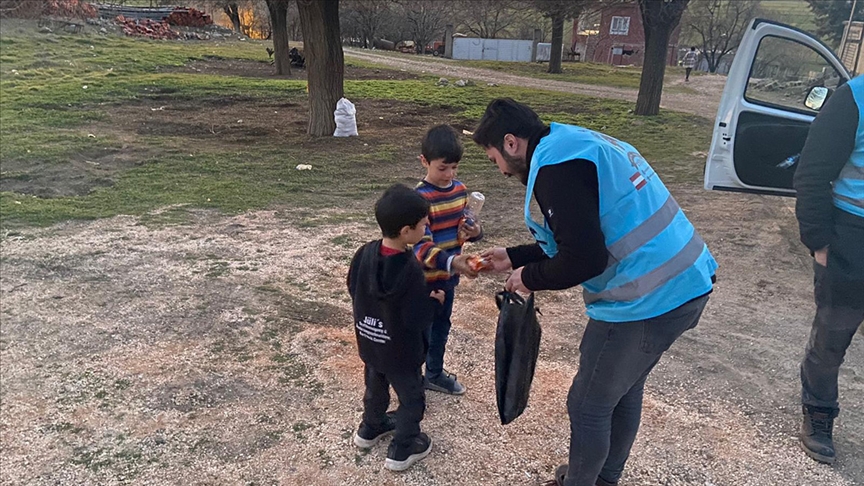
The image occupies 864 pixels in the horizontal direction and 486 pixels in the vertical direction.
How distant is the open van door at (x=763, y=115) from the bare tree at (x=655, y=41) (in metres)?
8.63

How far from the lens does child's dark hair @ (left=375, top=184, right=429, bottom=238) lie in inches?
99.4

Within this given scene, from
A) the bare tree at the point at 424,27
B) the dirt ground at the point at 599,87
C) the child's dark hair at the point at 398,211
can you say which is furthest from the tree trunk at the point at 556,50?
the child's dark hair at the point at 398,211

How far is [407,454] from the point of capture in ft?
9.62

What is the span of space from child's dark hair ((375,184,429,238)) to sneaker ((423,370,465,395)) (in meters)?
1.26

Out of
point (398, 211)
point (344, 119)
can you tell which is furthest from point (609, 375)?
point (344, 119)

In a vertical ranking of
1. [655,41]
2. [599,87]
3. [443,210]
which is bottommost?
[599,87]

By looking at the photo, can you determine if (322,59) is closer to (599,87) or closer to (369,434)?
(369,434)

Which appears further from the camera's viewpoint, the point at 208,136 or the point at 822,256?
the point at 208,136

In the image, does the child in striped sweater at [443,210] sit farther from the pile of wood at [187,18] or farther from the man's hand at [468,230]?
the pile of wood at [187,18]

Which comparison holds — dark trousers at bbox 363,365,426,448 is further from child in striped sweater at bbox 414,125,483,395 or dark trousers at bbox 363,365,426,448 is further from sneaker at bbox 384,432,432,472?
child in striped sweater at bbox 414,125,483,395

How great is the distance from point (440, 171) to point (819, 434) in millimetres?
2242

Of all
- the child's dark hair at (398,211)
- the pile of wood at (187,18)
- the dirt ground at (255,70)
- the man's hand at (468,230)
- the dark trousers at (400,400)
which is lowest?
the dark trousers at (400,400)

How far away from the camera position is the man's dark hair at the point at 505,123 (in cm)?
213

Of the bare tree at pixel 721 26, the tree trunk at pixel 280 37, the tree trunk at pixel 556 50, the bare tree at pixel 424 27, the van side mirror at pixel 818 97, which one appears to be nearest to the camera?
the van side mirror at pixel 818 97
